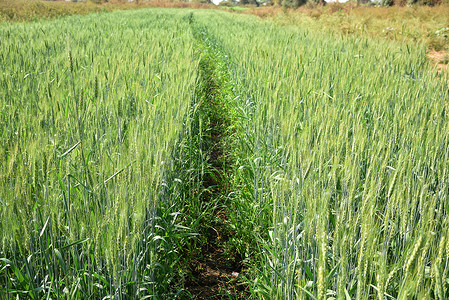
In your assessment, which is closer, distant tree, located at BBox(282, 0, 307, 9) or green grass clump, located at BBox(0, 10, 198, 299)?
green grass clump, located at BBox(0, 10, 198, 299)

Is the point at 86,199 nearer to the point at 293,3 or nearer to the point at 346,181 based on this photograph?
the point at 346,181

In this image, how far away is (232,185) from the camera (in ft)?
8.33

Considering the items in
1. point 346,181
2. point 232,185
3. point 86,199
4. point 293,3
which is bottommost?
point 232,185

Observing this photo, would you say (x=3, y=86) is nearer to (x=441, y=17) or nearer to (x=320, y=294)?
(x=320, y=294)

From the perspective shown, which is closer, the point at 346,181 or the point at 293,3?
the point at 346,181

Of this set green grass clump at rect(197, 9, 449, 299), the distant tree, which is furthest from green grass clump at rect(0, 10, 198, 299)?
the distant tree

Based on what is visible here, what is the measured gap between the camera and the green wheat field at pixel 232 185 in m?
0.98

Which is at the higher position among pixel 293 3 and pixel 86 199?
pixel 293 3

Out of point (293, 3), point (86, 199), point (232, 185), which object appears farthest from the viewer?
point (293, 3)

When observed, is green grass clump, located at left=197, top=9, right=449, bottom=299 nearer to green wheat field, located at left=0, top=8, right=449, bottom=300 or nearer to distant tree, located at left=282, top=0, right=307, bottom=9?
green wheat field, located at left=0, top=8, right=449, bottom=300

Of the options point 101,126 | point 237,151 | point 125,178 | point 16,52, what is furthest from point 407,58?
point 16,52

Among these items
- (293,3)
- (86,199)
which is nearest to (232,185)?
(86,199)

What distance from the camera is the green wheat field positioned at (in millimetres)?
982

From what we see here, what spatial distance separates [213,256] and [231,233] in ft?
0.60
